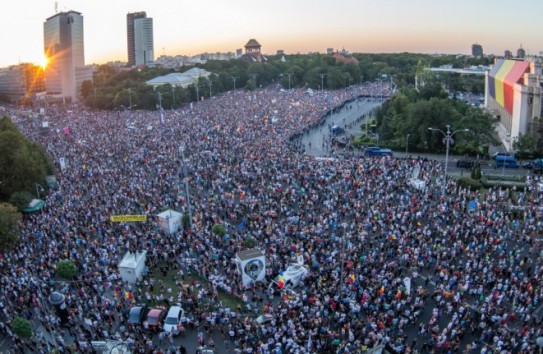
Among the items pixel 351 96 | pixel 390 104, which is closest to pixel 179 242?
pixel 390 104

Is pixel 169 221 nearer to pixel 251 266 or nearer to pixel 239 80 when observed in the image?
pixel 251 266

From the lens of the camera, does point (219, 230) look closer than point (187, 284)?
No

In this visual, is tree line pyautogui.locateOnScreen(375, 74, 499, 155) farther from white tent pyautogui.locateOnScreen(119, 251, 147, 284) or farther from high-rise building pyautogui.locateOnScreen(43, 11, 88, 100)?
high-rise building pyautogui.locateOnScreen(43, 11, 88, 100)

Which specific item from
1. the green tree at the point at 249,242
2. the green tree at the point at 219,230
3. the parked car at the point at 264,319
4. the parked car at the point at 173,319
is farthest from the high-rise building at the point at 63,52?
the parked car at the point at 264,319

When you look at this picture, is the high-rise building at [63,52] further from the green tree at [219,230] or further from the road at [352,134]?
the green tree at [219,230]

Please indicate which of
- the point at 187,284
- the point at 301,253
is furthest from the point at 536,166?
the point at 187,284

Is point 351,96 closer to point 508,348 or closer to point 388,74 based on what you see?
point 388,74
